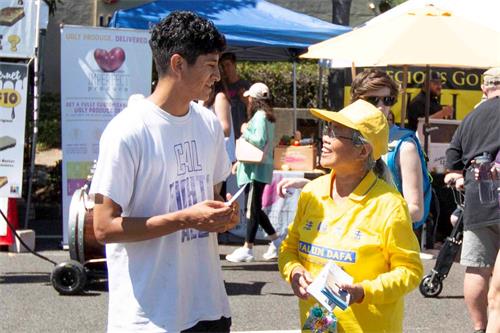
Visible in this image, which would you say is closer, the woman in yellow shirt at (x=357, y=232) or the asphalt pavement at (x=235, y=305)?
the woman in yellow shirt at (x=357, y=232)

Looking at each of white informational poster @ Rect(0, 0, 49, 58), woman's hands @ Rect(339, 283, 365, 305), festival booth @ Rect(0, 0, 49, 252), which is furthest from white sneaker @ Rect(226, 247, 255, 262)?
woman's hands @ Rect(339, 283, 365, 305)

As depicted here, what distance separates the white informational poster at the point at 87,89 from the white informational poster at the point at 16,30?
35cm

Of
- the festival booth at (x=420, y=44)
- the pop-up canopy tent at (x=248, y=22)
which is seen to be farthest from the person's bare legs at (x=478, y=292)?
the pop-up canopy tent at (x=248, y=22)

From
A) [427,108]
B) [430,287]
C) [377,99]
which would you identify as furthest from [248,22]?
[377,99]

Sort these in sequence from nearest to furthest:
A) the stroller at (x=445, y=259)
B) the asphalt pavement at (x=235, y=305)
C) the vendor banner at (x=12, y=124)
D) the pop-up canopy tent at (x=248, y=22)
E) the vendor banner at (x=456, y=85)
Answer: the asphalt pavement at (x=235, y=305) → the stroller at (x=445, y=259) → the vendor banner at (x=12, y=124) → the pop-up canopy tent at (x=248, y=22) → the vendor banner at (x=456, y=85)

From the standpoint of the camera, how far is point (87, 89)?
953 centimetres

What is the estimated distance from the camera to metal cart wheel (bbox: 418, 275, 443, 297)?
25.8 feet

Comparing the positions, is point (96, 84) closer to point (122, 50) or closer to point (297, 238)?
point (122, 50)

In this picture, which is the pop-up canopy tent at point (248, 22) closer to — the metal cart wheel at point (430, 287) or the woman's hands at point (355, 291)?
the metal cart wheel at point (430, 287)

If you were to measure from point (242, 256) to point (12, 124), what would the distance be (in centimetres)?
262

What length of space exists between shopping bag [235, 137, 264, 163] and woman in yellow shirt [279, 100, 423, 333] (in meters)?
5.39

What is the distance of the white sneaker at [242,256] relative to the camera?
934 centimetres

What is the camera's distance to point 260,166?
915cm

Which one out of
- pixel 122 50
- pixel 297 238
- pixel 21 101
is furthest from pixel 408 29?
pixel 297 238
